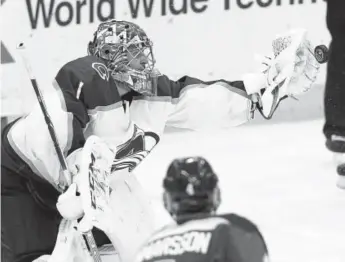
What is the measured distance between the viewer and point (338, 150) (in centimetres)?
421

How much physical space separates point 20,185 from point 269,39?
164 centimetres

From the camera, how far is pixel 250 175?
4156 mm

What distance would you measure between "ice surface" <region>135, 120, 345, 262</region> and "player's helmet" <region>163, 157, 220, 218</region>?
1243mm

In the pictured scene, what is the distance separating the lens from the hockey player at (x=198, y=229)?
205 cm

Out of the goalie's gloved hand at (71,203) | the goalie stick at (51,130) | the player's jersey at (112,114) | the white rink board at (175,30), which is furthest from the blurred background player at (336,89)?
the goalie's gloved hand at (71,203)

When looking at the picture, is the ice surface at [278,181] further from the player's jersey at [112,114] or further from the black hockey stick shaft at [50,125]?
the black hockey stick shaft at [50,125]

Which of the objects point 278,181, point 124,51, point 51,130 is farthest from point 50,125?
point 278,181

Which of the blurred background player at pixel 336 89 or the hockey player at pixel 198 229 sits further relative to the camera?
the blurred background player at pixel 336 89

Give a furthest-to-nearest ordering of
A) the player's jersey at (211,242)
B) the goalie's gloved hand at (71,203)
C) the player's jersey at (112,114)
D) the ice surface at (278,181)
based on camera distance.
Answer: the ice surface at (278,181), the player's jersey at (112,114), the goalie's gloved hand at (71,203), the player's jersey at (211,242)

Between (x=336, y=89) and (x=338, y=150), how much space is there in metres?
0.20

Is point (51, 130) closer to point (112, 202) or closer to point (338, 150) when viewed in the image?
point (112, 202)

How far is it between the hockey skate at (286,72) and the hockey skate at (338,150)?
965 millimetres

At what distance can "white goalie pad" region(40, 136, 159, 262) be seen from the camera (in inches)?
111

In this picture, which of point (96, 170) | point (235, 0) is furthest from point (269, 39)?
point (96, 170)
